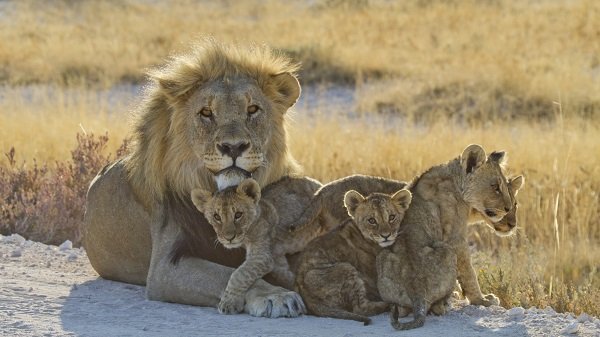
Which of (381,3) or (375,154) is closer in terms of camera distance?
(375,154)

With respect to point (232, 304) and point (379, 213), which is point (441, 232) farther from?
point (232, 304)

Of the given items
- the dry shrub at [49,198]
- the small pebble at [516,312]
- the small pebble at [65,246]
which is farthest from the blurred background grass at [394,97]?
the small pebble at [516,312]

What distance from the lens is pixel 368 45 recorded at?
23484mm

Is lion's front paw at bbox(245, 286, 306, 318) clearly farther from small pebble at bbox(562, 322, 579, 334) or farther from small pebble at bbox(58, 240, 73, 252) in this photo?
small pebble at bbox(58, 240, 73, 252)

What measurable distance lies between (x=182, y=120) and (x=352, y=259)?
143 centimetres

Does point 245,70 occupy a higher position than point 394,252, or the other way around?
point 245,70

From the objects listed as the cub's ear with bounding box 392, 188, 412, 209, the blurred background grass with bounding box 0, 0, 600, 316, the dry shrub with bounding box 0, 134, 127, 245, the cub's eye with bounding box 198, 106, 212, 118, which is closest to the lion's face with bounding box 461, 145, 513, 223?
the cub's ear with bounding box 392, 188, 412, 209

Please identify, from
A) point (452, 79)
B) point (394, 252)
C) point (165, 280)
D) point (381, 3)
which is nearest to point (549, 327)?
point (394, 252)

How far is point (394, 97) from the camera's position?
57.8ft

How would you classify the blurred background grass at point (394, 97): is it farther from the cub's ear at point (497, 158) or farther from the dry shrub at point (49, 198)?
the cub's ear at point (497, 158)

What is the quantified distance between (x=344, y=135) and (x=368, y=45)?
994 centimetres

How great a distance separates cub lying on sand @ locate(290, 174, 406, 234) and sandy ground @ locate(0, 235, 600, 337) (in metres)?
0.60

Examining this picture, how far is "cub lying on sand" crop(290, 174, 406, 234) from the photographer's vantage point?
6.64 meters

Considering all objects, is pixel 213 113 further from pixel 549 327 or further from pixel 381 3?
pixel 381 3
